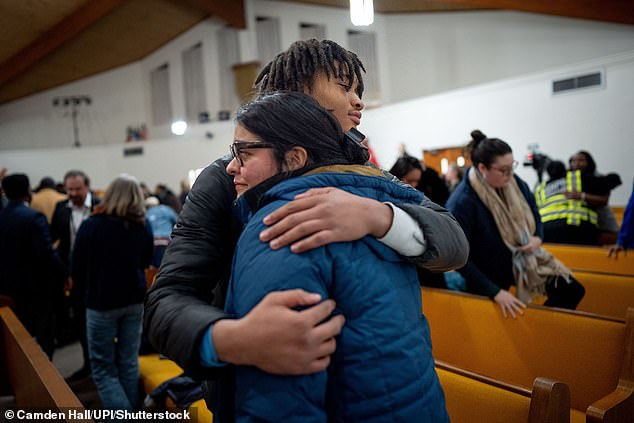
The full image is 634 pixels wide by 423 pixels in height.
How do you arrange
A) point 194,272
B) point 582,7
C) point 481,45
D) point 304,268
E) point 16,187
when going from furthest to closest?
point 481,45
point 582,7
point 16,187
point 194,272
point 304,268

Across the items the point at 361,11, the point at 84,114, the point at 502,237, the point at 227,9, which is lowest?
the point at 502,237

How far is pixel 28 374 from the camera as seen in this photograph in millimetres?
2271

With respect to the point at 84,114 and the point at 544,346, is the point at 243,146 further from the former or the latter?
the point at 84,114

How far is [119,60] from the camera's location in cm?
1265

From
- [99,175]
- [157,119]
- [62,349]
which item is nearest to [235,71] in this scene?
[157,119]

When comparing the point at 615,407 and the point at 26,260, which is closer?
the point at 615,407

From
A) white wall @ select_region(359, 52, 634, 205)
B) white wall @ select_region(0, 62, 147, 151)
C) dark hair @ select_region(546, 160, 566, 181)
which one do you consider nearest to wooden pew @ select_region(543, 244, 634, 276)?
dark hair @ select_region(546, 160, 566, 181)

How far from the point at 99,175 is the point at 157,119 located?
6.80ft

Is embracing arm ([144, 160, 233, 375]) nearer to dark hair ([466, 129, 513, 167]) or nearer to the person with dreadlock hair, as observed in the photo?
the person with dreadlock hair

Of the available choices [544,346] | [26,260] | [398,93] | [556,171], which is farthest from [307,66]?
[398,93]

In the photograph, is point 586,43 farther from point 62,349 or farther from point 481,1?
point 62,349

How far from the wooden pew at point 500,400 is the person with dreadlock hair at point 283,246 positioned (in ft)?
1.91

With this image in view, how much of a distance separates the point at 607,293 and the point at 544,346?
3.12ft

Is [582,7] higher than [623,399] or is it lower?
higher
